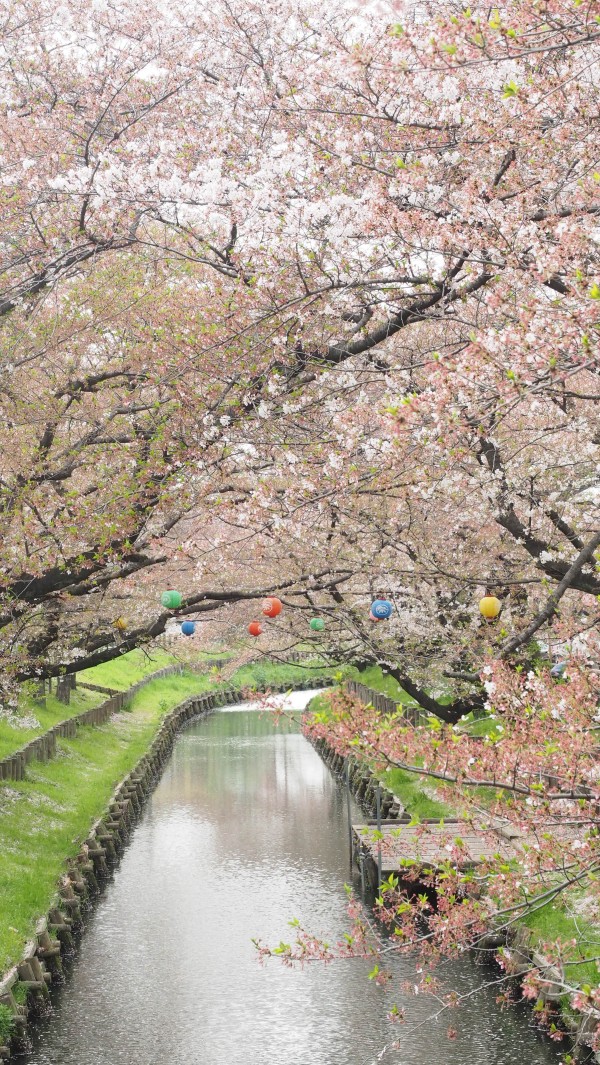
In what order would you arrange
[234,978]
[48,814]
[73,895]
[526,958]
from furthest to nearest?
1. [48,814]
2. [73,895]
3. [234,978]
4. [526,958]

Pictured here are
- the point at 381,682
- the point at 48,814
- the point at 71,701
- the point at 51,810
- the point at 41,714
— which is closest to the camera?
the point at 48,814

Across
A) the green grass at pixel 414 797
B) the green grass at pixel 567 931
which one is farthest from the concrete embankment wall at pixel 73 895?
the green grass at pixel 414 797

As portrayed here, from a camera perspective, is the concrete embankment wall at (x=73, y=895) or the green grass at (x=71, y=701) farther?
the green grass at (x=71, y=701)

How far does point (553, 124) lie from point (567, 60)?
0.48 meters

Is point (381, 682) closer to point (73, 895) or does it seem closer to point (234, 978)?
point (73, 895)

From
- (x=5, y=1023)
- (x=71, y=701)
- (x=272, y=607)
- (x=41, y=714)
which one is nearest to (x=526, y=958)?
(x=272, y=607)

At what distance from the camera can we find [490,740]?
6844 mm

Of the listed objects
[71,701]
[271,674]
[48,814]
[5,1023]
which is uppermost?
[271,674]

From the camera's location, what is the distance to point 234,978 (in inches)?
634

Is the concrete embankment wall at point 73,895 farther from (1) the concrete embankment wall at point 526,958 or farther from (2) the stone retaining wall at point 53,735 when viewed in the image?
(1) the concrete embankment wall at point 526,958

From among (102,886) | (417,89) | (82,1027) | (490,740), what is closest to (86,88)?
(417,89)

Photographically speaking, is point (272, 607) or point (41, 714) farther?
point (41, 714)

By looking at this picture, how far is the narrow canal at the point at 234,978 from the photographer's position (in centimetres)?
1322

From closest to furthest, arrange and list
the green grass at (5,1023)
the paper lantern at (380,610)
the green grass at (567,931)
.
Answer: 1. the green grass at (567,931)
2. the green grass at (5,1023)
3. the paper lantern at (380,610)
